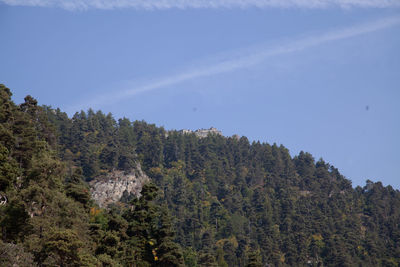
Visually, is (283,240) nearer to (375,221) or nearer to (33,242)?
(375,221)

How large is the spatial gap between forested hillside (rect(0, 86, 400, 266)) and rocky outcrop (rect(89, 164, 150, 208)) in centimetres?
221

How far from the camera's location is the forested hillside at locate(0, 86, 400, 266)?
44.5 m

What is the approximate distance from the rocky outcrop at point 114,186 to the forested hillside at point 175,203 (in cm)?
221

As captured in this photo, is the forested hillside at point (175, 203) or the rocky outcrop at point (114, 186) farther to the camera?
the rocky outcrop at point (114, 186)

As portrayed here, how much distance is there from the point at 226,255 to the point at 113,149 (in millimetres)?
37864

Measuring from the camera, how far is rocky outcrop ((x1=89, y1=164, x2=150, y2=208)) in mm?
116500

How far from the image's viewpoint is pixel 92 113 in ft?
525

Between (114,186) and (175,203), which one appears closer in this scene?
(114,186)

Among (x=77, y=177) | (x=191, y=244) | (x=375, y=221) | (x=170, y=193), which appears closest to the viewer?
(x=77, y=177)

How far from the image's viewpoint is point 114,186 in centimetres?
12025

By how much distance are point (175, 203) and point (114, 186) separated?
599 inches

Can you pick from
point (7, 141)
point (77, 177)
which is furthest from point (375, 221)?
point (7, 141)

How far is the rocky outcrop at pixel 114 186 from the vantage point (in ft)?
382

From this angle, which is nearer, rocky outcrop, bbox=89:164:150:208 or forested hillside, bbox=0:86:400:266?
forested hillside, bbox=0:86:400:266
